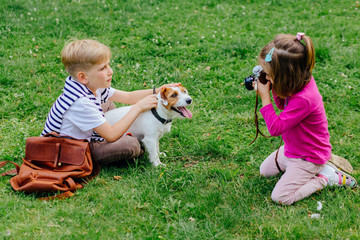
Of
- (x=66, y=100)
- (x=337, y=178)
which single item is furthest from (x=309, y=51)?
(x=66, y=100)

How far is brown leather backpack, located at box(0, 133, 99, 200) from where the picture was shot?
345cm

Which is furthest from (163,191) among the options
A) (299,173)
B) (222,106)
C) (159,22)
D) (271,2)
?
(271,2)

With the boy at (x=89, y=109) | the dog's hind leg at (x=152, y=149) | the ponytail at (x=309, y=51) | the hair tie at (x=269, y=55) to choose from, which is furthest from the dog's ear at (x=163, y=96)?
the ponytail at (x=309, y=51)

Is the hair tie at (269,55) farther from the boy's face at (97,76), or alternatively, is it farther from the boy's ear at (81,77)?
the boy's ear at (81,77)

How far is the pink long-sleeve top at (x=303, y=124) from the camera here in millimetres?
3281

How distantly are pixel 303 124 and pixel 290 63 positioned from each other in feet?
1.99

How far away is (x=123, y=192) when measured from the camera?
3496 mm

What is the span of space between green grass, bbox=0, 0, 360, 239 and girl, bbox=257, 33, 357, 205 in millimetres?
142

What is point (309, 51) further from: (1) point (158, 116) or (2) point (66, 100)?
(2) point (66, 100)

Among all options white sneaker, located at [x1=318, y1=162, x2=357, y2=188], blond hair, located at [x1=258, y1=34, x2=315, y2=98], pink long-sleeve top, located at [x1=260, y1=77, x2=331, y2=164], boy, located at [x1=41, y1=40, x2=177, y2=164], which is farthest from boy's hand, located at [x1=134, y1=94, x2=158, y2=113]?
white sneaker, located at [x1=318, y1=162, x2=357, y2=188]

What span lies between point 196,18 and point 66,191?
5546 mm

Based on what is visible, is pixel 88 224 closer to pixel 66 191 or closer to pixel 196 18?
pixel 66 191

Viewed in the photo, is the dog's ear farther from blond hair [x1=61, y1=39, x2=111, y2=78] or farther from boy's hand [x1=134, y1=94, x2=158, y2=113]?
blond hair [x1=61, y1=39, x2=111, y2=78]

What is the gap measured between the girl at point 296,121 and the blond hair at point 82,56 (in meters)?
1.51
